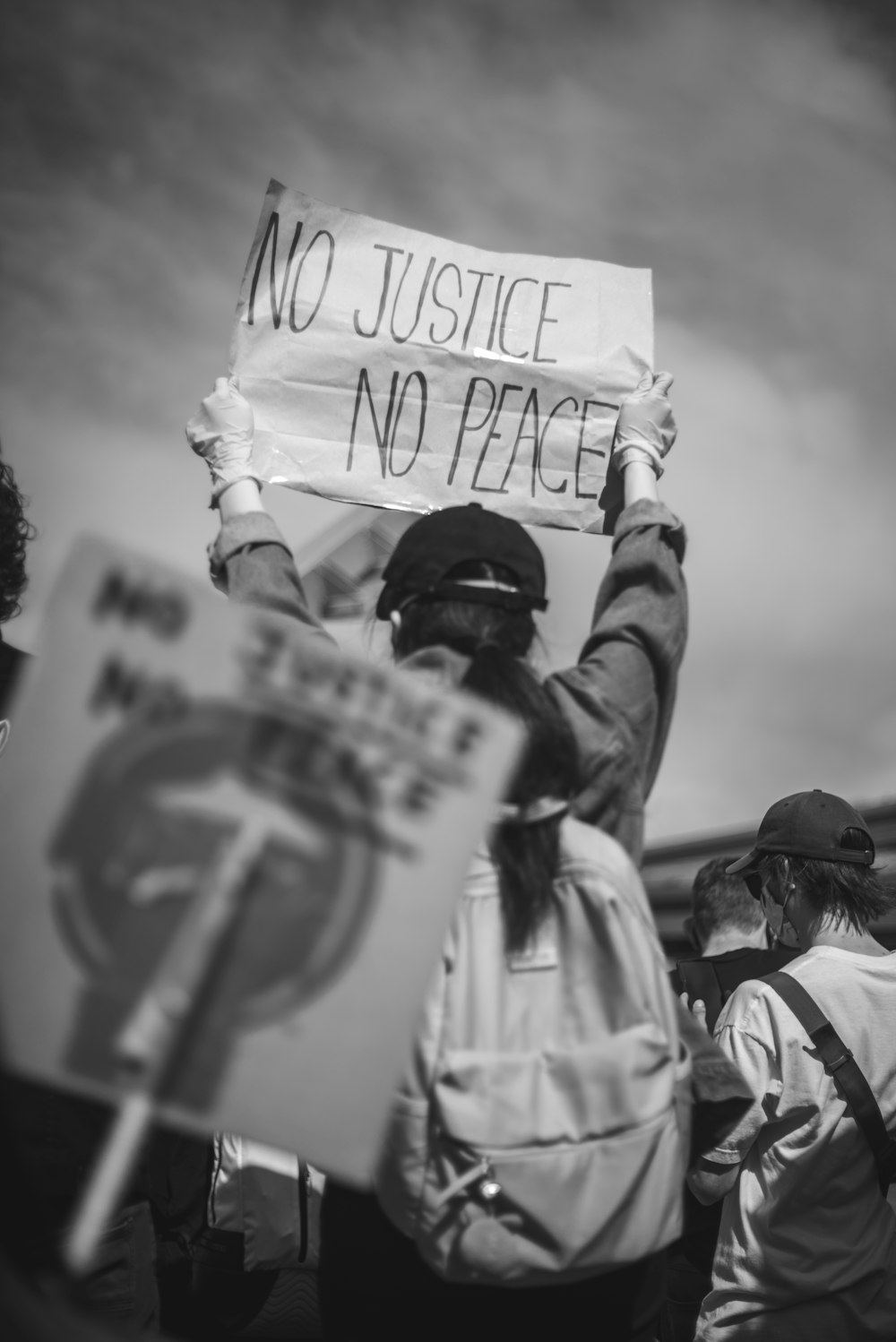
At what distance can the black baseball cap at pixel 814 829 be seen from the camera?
243 cm

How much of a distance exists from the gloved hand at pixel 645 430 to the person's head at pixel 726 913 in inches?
61.8

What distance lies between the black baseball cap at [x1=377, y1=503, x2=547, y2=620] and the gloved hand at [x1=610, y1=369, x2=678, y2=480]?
1.95 ft

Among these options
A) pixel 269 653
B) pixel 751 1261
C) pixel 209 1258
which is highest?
pixel 269 653

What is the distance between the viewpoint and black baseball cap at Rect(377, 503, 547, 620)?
1.58m

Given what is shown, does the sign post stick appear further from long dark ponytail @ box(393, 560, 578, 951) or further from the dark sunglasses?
the dark sunglasses

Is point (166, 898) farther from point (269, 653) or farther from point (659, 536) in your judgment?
point (659, 536)

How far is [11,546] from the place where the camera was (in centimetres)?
233

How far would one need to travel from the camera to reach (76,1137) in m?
1.61

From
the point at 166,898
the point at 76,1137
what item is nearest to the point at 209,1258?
the point at 76,1137

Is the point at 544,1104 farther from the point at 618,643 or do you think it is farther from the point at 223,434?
the point at 223,434

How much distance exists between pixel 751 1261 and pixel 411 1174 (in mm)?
1170

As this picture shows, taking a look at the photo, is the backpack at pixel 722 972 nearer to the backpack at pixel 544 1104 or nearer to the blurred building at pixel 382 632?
the blurred building at pixel 382 632

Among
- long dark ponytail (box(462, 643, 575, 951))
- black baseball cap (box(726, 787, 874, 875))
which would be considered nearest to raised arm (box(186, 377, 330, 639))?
long dark ponytail (box(462, 643, 575, 951))

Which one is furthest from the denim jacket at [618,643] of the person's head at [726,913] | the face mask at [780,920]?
the person's head at [726,913]
